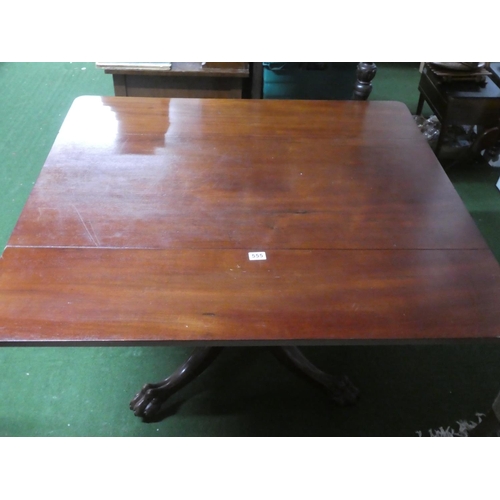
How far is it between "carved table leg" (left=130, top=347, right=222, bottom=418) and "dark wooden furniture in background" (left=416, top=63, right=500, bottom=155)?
5.25 ft

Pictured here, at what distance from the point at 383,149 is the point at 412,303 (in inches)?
23.1

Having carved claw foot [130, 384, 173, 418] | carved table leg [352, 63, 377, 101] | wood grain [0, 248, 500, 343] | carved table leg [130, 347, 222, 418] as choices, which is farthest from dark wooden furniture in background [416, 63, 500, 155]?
carved claw foot [130, 384, 173, 418]

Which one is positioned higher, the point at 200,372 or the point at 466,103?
the point at 466,103

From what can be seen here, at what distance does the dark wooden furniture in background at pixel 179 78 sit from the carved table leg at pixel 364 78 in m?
0.50

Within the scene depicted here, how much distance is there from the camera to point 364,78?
172cm

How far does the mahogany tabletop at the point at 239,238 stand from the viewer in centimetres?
93

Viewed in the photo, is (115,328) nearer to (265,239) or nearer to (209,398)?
(265,239)

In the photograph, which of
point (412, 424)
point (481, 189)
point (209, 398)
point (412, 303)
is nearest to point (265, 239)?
point (412, 303)

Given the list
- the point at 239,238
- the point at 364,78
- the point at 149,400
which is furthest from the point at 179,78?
the point at 149,400

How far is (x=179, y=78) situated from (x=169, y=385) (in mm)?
1293

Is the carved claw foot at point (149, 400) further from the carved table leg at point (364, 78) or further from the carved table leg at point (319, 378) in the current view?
the carved table leg at point (364, 78)

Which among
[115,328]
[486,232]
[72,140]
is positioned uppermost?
[72,140]

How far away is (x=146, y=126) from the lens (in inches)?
55.9

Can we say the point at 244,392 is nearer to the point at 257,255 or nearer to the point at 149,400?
the point at 149,400
